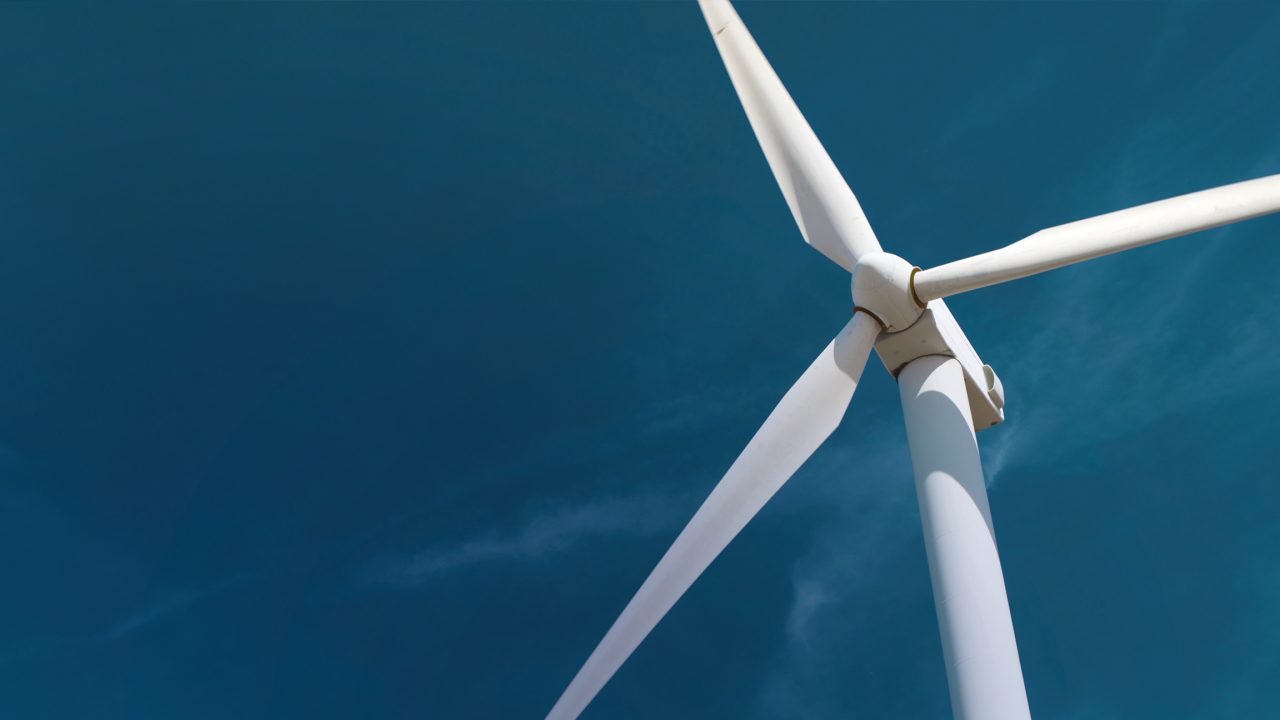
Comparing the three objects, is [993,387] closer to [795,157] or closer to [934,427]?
[934,427]

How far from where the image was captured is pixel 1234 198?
18594 mm

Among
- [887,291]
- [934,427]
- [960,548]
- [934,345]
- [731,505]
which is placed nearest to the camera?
[960,548]

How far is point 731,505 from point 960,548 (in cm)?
398

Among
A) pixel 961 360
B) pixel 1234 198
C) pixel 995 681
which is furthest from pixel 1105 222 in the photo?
pixel 995 681

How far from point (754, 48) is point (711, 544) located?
11.3 meters

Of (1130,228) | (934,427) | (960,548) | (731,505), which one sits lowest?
(960,548)

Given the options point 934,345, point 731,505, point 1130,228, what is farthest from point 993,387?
point 731,505

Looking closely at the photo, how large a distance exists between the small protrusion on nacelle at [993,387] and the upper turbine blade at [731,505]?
4.38 meters

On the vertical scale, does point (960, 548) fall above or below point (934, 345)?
below

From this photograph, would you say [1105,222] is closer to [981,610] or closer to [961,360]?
[961,360]

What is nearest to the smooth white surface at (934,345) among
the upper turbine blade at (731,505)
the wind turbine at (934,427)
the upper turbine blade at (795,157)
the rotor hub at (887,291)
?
the wind turbine at (934,427)

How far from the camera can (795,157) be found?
23.0 m

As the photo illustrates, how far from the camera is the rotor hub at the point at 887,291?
20375 mm

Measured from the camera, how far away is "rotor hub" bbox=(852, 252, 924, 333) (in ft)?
66.8
